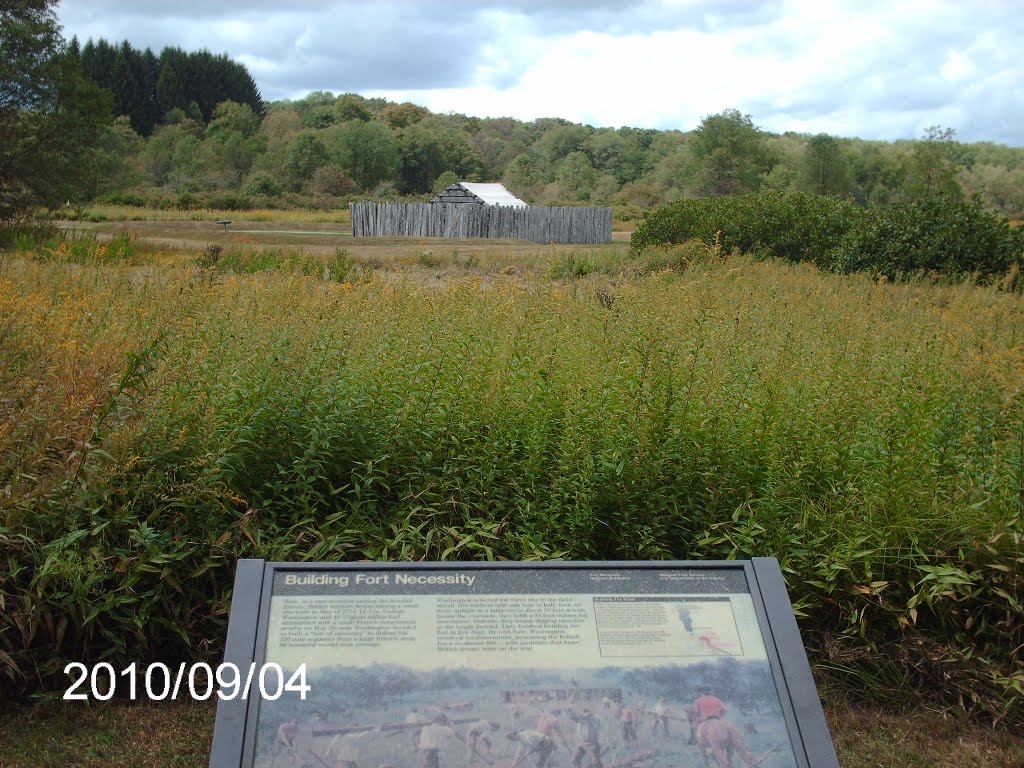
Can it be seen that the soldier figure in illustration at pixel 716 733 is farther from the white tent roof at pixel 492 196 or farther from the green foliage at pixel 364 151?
the green foliage at pixel 364 151

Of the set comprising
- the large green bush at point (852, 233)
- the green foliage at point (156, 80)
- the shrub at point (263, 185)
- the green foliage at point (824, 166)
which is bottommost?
the shrub at point (263, 185)

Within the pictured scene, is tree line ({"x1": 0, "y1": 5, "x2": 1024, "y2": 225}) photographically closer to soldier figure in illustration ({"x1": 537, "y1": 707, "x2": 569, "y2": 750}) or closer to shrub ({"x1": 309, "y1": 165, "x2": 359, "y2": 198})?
shrub ({"x1": 309, "y1": 165, "x2": 359, "y2": 198})

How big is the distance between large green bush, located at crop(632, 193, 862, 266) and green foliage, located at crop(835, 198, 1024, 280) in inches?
60.9

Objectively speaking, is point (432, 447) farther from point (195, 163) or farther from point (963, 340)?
point (195, 163)

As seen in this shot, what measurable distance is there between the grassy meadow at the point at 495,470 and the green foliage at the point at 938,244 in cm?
800

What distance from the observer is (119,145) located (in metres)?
23.6

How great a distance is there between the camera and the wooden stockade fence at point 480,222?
79.2ft

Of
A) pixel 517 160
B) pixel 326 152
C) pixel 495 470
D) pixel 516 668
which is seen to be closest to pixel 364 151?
pixel 326 152

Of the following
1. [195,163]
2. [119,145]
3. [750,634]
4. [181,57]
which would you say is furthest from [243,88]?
[750,634]

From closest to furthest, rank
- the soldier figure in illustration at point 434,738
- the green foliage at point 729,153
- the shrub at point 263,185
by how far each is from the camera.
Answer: the soldier figure in illustration at point 434,738, the shrub at point 263,185, the green foliage at point 729,153

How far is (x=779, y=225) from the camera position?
53.1ft

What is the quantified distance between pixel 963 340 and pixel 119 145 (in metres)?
23.0

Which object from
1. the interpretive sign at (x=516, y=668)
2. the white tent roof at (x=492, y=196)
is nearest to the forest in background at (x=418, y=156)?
the white tent roof at (x=492, y=196)
